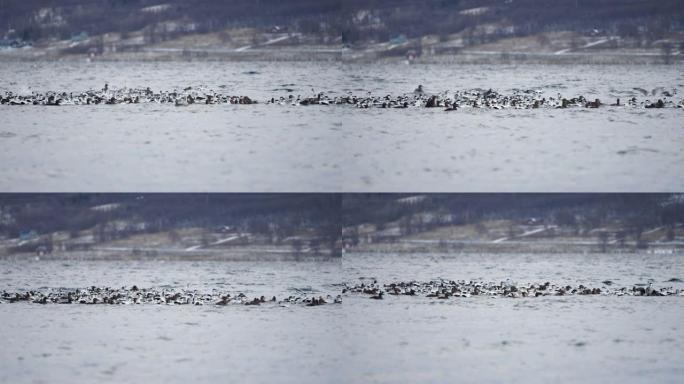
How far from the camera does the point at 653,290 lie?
11.9ft

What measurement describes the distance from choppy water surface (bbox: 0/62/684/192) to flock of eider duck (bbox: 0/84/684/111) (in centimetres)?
2

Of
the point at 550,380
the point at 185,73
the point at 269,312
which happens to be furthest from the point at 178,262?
the point at 550,380

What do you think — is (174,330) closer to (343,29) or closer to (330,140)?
(330,140)

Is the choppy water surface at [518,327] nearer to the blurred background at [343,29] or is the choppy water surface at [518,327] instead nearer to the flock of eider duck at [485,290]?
the flock of eider duck at [485,290]

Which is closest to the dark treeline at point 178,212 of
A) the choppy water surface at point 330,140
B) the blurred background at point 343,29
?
the choppy water surface at point 330,140

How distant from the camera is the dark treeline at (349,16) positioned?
366cm

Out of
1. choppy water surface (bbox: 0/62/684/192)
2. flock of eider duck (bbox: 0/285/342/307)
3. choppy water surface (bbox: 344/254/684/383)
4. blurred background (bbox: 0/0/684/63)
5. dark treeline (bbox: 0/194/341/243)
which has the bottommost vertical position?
choppy water surface (bbox: 344/254/684/383)

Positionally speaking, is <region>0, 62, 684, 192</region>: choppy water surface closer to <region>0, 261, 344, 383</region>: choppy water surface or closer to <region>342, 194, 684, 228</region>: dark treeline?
<region>342, 194, 684, 228</region>: dark treeline

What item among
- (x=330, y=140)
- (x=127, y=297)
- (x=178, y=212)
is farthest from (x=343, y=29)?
(x=127, y=297)

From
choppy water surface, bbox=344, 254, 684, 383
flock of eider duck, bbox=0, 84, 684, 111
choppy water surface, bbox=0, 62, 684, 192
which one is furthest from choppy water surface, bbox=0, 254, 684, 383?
flock of eider duck, bbox=0, 84, 684, 111

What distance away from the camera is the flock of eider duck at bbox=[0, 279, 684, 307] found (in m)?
3.62

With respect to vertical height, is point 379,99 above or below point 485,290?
above

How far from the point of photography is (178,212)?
3629 millimetres

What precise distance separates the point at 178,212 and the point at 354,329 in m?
0.66
